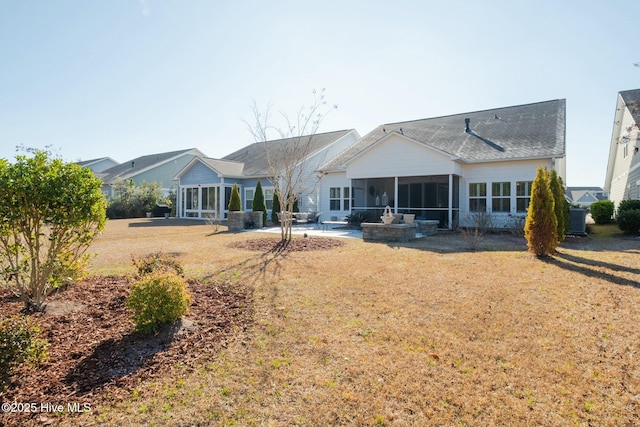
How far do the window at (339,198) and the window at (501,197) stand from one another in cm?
783

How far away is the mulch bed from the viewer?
2.96 metres

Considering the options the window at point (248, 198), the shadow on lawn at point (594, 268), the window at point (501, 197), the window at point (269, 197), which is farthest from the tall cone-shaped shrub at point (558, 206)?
the window at point (248, 198)

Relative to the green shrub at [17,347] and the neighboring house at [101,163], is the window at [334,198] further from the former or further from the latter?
the neighboring house at [101,163]

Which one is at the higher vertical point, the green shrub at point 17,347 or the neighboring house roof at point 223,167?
the neighboring house roof at point 223,167

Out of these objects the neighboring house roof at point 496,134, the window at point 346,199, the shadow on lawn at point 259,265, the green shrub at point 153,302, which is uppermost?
the neighboring house roof at point 496,134

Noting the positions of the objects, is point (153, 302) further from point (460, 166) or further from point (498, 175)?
point (498, 175)

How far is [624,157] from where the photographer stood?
67.6ft

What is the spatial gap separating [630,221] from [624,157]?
10.8m

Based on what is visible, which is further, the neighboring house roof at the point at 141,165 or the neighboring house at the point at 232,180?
the neighboring house roof at the point at 141,165

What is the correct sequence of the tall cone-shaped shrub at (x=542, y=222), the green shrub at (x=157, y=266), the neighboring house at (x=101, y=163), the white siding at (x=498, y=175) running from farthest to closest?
1. the neighboring house at (x=101, y=163)
2. the white siding at (x=498, y=175)
3. the tall cone-shaped shrub at (x=542, y=222)
4. the green shrub at (x=157, y=266)

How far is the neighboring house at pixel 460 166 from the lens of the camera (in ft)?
50.7

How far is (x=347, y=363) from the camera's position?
135 inches

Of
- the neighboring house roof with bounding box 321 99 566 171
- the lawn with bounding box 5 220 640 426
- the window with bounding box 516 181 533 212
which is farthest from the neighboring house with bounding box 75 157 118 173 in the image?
the window with bounding box 516 181 533 212

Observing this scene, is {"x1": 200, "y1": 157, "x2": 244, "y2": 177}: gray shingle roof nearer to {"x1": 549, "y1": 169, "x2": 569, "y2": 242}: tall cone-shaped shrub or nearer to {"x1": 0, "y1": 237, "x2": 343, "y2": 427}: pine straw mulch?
{"x1": 0, "y1": 237, "x2": 343, "y2": 427}: pine straw mulch
